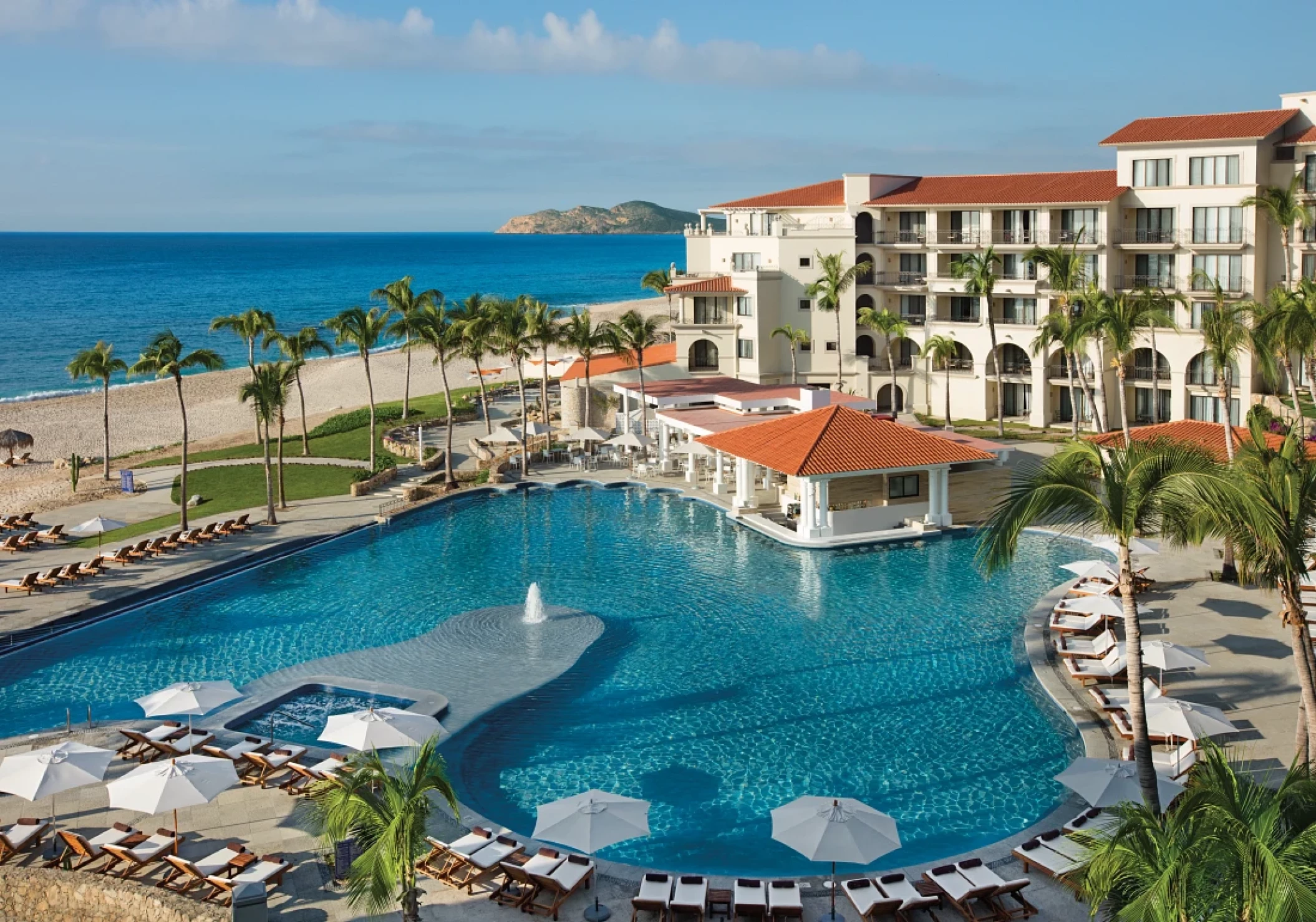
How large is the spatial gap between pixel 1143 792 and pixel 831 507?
22081mm

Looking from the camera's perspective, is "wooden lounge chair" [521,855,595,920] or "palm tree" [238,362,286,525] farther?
"palm tree" [238,362,286,525]

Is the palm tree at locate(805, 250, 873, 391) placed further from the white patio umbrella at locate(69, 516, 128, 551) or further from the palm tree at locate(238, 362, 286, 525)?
the white patio umbrella at locate(69, 516, 128, 551)

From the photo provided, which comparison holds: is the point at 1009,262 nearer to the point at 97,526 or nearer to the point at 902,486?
the point at 902,486

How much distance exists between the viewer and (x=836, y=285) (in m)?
60.6

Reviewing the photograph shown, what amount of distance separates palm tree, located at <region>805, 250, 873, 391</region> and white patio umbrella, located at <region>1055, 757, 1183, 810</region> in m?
42.8

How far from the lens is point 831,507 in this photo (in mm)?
39312

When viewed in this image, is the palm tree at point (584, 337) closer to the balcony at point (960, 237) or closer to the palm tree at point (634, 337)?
the palm tree at point (634, 337)

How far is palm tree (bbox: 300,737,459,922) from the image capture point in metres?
14.9

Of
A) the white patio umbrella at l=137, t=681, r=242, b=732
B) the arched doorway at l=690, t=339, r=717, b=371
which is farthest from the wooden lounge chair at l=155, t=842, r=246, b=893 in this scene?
the arched doorway at l=690, t=339, r=717, b=371

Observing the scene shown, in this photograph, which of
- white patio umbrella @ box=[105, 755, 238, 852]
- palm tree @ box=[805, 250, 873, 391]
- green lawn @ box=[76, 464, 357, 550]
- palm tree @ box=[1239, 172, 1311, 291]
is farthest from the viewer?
palm tree @ box=[805, 250, 873, 391]

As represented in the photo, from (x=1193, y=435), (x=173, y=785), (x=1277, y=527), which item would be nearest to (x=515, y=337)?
(x=1193, y=435)

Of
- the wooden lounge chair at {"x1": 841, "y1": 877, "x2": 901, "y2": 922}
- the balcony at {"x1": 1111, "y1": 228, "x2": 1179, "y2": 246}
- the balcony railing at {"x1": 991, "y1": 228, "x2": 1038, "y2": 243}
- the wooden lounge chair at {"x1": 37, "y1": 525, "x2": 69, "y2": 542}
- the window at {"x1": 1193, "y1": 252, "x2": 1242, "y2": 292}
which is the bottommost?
the wooden lounge chair at {"x1": 841, "y1": 877, "x2": 901, "y2": 922}

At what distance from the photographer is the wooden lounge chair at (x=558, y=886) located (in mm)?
17391

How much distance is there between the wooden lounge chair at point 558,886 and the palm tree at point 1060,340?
84.8 ft
